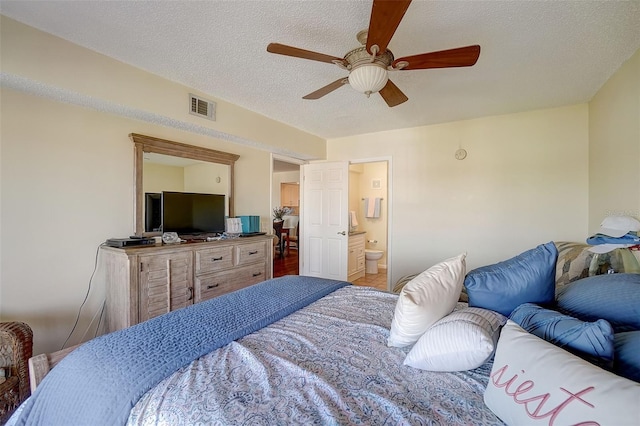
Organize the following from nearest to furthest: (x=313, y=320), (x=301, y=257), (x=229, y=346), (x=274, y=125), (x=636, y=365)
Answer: (x=636, y=365)
(x=229, y=346)
(x=313, y=320)
(x=274, y=125)
(x=301, y=257)

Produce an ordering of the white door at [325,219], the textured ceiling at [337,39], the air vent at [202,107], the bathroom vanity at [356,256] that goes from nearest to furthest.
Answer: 1. the textured ceiling at [337,39]
2. the air vent at [202,107]
3. the white door at [325,219]
4. the bathroom vanity at [356,256]

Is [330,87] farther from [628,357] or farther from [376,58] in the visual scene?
[628,357]

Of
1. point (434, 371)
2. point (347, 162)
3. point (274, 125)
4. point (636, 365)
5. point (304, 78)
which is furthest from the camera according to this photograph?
point (347, 162)

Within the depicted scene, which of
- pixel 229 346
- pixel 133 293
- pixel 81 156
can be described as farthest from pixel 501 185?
pixel 81 156

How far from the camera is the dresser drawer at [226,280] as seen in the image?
264 cm

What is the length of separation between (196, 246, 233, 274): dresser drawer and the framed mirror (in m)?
0.51

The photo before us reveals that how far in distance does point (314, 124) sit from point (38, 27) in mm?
2688

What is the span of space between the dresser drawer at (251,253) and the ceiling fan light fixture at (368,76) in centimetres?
209

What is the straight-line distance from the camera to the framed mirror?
2555mm

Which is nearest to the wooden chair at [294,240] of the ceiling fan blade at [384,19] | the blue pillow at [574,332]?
the ceiling fan blade at [384,19]

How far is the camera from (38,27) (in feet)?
5.98

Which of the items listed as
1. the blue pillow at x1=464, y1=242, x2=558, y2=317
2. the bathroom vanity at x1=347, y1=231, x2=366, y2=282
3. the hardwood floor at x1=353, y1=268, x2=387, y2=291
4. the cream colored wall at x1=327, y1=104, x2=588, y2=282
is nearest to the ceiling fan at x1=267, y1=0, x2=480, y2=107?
the blue pillow at x1=464, y1=242, x2=558, y2=317

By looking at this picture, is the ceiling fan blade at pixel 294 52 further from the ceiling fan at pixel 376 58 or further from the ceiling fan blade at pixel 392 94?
the ceiling fan blade at pixel 392 94

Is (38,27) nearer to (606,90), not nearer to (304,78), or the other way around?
(304,78)
